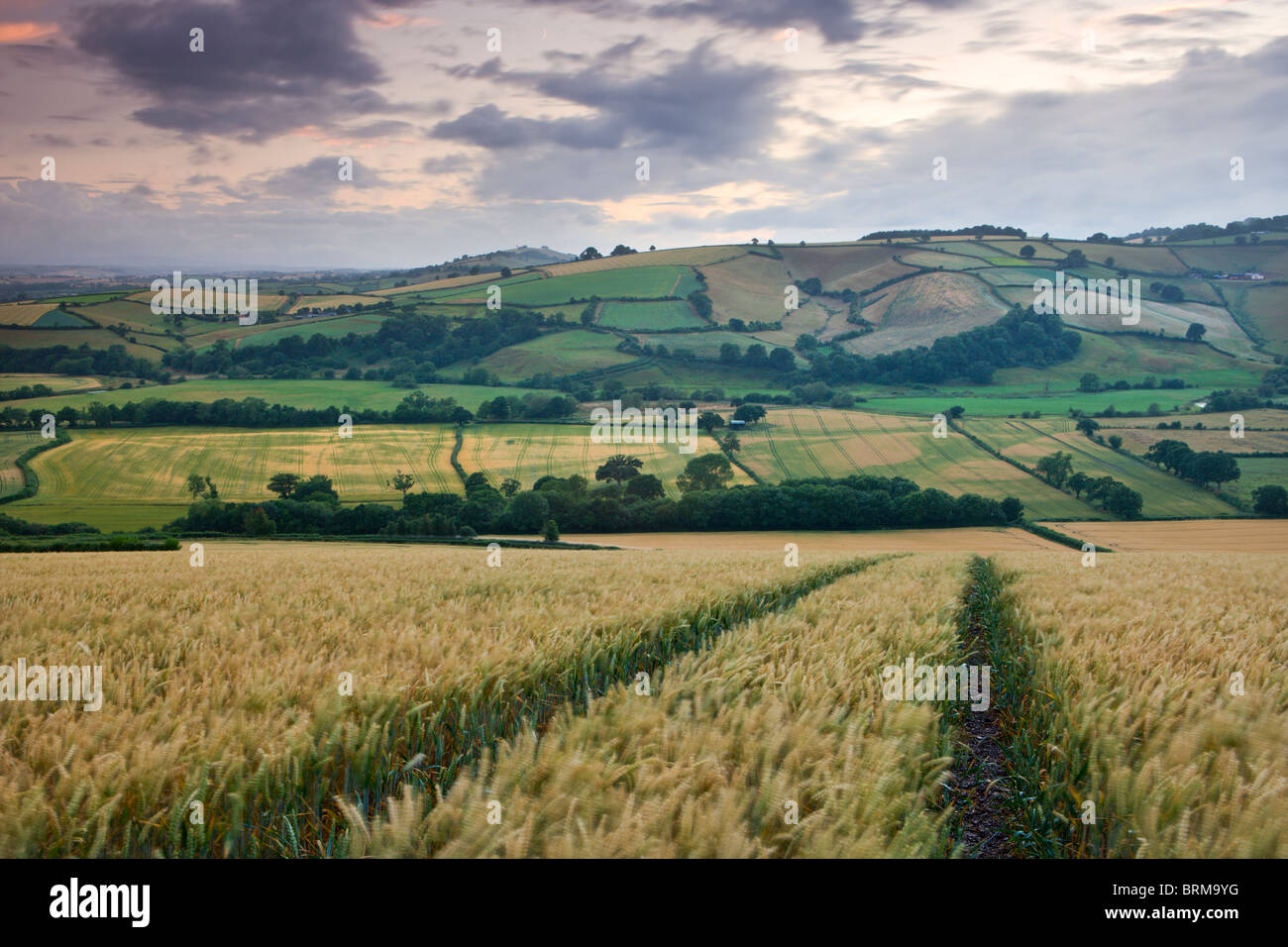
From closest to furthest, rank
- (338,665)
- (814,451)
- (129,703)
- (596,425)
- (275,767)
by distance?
(275,767) → (129,703) → (338,665) → (814,451) → (596,425)

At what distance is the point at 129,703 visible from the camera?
3979mm

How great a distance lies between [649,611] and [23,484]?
75.2m

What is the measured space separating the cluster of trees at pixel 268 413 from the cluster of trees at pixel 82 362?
24.0 metres

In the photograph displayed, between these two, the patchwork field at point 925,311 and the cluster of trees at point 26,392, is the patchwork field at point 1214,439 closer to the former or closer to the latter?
the patchwork field at point 925,311

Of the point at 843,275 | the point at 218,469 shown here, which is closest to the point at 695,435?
the point at 218,469

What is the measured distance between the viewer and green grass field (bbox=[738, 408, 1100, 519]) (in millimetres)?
64375

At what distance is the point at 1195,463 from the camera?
6500cm

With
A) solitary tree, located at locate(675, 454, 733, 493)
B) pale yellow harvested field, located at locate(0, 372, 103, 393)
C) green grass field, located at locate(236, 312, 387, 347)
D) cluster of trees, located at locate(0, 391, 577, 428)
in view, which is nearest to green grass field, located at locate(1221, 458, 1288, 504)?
solitary tree, located at locate(675, 454, 733, 493)

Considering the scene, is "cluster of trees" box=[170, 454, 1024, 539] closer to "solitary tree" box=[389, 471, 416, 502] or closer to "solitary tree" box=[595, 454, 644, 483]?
"solitary tree" box=[595, 454, 644, 483]

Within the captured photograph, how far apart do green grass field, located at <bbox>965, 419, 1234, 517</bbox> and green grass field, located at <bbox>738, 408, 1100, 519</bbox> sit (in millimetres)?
4931

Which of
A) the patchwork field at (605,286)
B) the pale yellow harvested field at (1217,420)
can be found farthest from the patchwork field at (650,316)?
the pale yellow harvested field at (1217,420)

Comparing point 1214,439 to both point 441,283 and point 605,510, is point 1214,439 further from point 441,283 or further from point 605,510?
point 441,283
